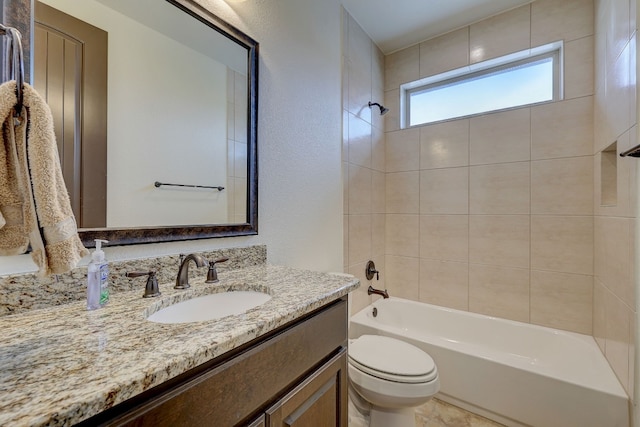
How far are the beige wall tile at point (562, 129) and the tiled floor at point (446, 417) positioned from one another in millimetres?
1730

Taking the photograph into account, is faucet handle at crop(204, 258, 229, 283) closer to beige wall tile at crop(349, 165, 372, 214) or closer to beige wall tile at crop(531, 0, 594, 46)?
beige wall tile at crop(349, 165, 372, 214)

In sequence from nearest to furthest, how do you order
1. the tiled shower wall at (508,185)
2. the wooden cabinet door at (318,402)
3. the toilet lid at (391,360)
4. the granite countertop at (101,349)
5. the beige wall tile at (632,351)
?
the granite countertop at (101,349) < the wooden cabinet door at (318,402) < the beige wall tile at (632,351) < the toilet lid at (391,360) < the tiled shower wall at (508,185)

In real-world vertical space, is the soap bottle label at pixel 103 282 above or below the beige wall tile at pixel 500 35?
below

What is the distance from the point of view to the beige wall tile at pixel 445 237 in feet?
7.32

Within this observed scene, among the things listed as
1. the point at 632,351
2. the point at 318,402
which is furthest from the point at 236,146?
the point at 632,351

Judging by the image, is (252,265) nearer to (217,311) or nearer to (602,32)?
(217,311)

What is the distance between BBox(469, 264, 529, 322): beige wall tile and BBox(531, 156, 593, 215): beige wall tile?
488mm

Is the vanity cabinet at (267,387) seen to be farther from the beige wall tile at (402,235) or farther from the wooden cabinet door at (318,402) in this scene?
the beige wall tile at (402,235)

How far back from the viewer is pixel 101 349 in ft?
1.70

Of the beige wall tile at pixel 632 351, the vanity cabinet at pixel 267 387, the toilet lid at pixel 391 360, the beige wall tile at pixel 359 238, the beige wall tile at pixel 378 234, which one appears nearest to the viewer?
the vanity cabinet at pixel 267 387

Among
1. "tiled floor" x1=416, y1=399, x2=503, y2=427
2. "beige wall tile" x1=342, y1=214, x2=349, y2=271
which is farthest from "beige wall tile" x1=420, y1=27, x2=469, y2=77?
"tiled floor" x1=416, y1=399, x2=503, y2=427

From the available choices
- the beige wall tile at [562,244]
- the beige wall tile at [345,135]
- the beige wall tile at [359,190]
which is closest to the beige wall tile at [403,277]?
the beige wall tile at [359,190]

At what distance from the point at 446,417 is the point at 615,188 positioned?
5.36 feet

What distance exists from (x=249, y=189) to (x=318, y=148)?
614 mm
